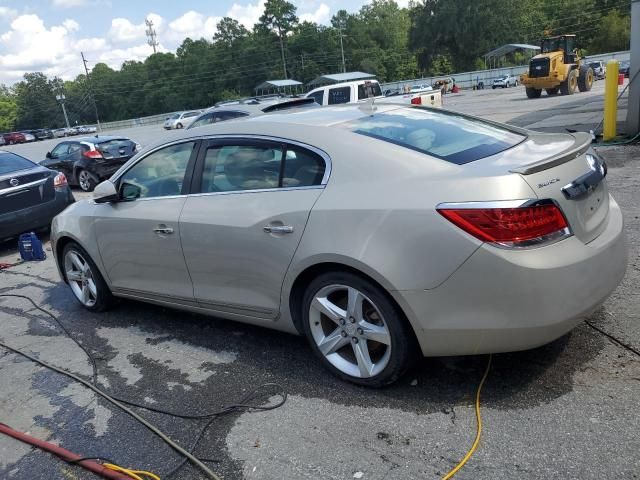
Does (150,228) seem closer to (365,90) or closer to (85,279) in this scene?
(85,279)

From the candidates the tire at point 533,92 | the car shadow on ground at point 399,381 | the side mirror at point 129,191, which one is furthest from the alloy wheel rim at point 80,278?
the tire at point 533,92

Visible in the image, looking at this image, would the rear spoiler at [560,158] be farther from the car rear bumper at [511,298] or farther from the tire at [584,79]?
the tire at [584,79]

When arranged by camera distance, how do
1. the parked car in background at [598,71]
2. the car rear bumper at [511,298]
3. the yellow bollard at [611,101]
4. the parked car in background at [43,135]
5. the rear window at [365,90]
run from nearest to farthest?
the car rear bumper at [511,298] → the yellow bollard at [611,101] → the rear window at [365,90] → the parked car in background at [598,71] → the parked car in background at [43,135]

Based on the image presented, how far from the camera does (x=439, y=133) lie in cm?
335

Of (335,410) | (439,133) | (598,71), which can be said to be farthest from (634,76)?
(598,71)

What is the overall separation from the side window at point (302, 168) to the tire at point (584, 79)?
30.0 metres

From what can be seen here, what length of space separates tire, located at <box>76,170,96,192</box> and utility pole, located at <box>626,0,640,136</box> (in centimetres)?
1213

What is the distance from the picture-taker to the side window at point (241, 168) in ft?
11.1

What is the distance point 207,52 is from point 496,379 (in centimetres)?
11567

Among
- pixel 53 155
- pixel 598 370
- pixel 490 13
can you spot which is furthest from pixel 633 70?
pixel 490 13

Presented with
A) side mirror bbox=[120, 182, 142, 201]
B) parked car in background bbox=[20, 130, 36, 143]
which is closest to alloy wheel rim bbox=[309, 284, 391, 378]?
side mirror bbox=[120, 182, 142, 201]

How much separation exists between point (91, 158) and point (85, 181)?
24.2 inches

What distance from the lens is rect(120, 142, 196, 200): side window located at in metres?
3.94

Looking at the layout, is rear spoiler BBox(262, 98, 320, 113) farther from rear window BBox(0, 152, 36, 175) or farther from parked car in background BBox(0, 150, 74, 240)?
rear window BBox(0, 152, 36, 175)
